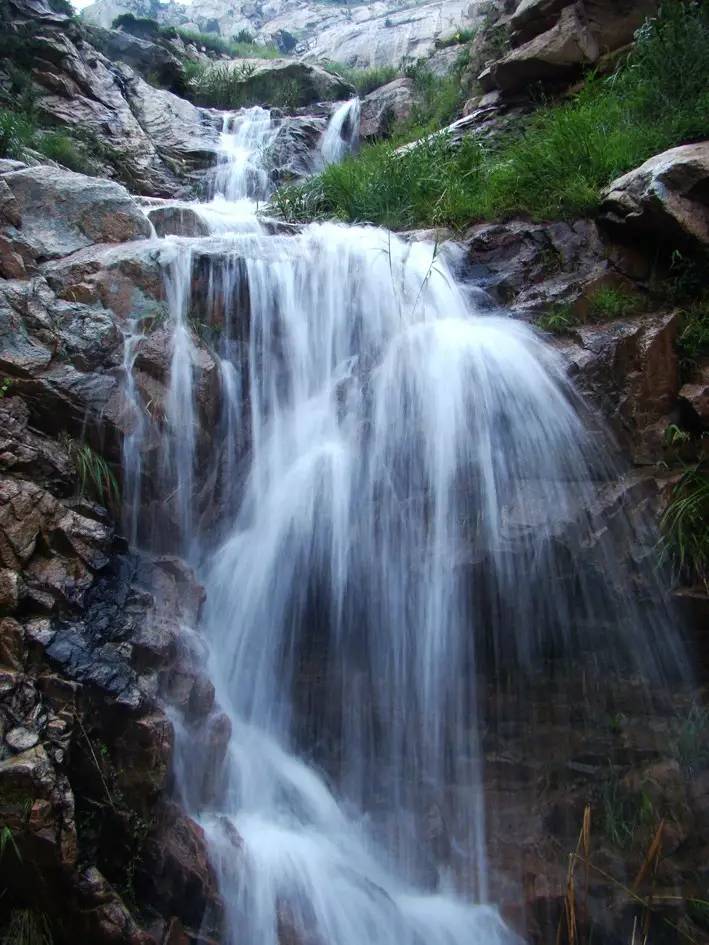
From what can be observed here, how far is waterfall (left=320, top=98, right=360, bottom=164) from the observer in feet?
39.1

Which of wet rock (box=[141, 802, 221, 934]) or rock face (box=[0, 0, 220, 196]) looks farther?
rock face (box=[0, 0, 220, 196])

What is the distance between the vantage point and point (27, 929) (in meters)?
2.53

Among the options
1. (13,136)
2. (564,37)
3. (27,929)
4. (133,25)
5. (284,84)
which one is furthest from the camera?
(133,25)

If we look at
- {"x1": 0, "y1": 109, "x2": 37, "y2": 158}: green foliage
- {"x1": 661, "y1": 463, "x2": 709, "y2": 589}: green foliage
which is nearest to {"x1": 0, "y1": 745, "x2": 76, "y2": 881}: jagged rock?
{"x1": 661, "y1": 463, "x2": 709, "y2": 589}: green foliage

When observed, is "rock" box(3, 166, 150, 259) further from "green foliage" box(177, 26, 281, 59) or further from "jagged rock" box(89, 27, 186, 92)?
"green foliage" box(177, 26, 281, 59)

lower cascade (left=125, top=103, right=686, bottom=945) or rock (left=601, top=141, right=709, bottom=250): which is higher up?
rock (left=601, top=141, right=709, bottom=250)

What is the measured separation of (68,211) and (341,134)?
26.8ft

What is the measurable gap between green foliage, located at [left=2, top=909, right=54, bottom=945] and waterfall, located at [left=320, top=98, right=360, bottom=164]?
37.6 ft

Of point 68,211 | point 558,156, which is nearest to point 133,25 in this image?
point 68,211

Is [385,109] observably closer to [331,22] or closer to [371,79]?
[371,79]

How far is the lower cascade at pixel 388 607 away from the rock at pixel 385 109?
27.1ft

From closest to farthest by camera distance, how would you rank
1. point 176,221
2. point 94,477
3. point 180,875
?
point 180,875 → point 94,477 → point 176,221

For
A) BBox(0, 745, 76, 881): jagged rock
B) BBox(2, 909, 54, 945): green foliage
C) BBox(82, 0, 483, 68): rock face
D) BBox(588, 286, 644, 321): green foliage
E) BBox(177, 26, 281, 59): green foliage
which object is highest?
BBox(82, 0, 483, 68): rock face

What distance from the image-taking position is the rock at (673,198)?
4906mm
